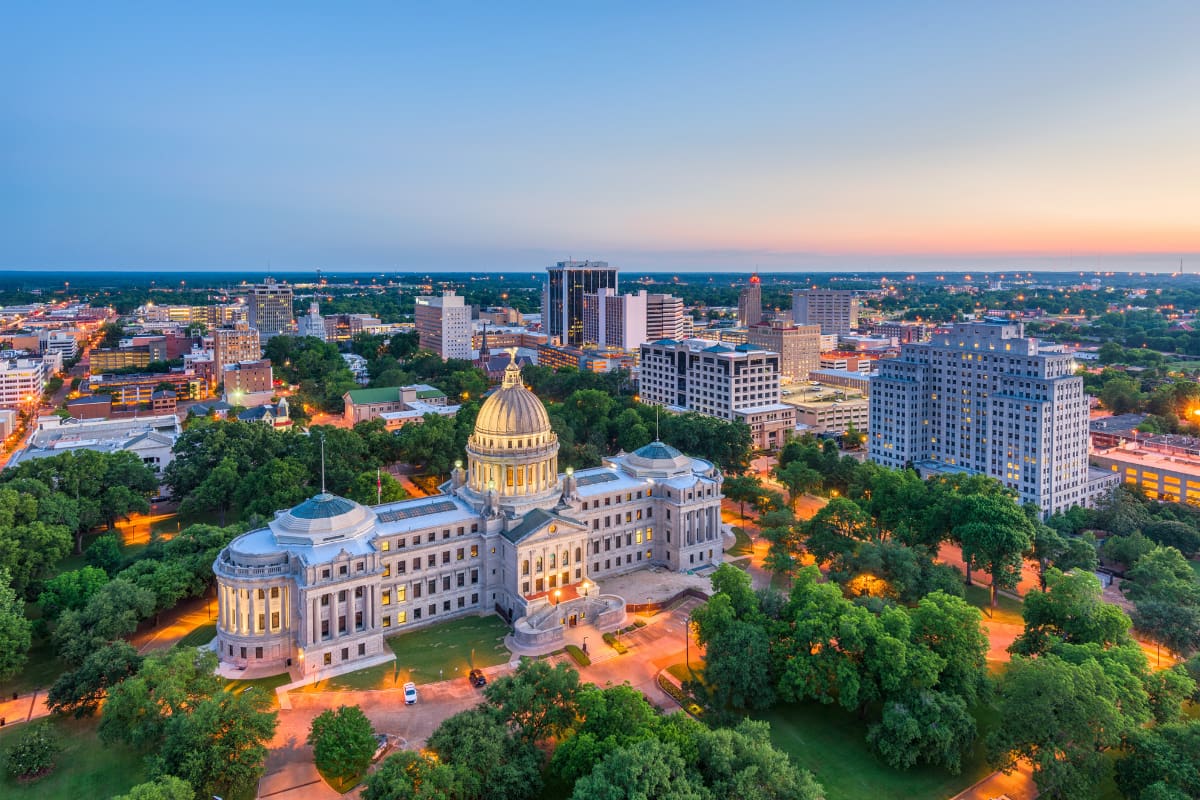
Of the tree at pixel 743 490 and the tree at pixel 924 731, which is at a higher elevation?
the tree at pixel 743 490

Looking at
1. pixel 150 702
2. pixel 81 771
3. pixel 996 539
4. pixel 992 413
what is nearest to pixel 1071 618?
pixel 996 539

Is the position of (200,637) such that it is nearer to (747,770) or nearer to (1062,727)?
(747,770)

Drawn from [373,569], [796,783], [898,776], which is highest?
[373,569]

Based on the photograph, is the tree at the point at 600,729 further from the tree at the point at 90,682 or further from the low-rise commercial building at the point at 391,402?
the low-rise commercial building at the point at 391,402

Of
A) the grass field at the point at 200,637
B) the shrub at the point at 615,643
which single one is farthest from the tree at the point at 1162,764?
the grass field at the point at 200,637

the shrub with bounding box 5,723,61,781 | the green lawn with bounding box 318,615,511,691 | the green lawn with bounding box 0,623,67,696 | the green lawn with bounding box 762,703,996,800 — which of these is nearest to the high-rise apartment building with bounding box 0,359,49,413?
the green lawn with bounding box 0,623,67,696

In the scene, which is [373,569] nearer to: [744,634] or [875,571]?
[744,634]

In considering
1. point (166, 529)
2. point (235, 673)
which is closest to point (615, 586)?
point (235, 673)
